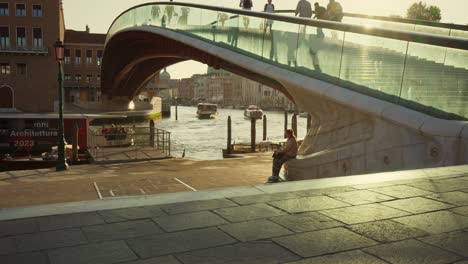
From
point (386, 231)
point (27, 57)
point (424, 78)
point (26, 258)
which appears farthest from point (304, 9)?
point (27, 57)

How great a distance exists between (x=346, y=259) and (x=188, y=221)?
129 cm

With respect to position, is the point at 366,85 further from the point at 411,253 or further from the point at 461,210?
the point at 411,253

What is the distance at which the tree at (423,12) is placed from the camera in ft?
168

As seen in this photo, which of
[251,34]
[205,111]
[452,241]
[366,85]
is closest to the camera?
[452,241]

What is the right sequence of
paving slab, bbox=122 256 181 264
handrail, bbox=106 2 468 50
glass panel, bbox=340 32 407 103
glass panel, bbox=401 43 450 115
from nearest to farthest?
1. paving slab, bbox=122 256 181 264
2. handrail, bbox=106 2 468 50
3. glass panel, bbox=401 43 450 115
4. glass panel, bbox=340 32 407 103

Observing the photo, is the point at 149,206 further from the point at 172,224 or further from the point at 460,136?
the point at 460,136

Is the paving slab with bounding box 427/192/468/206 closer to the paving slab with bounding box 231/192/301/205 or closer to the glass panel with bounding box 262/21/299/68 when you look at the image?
the paving slab with bounding box 231/192/301/205

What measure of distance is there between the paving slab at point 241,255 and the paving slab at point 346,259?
0.11 metres

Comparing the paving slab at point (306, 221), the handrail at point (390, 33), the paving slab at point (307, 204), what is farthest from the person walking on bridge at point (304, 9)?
the paving slab at point (306, 221)

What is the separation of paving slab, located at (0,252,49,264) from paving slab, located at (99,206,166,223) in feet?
2.45

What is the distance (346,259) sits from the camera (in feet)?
9.25

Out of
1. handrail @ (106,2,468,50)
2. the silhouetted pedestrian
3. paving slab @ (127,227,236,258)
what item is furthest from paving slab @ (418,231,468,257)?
the silhouetted pedestrian

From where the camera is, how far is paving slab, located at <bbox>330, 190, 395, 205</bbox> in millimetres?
4223

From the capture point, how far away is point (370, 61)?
9.49 metres
